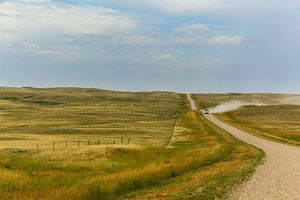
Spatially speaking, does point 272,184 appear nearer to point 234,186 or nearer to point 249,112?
point 234,186

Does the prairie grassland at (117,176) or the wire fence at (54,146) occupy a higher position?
the prairie grassland at (117,176)

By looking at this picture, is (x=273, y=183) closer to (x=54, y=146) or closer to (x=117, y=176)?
(x=117, y=176)

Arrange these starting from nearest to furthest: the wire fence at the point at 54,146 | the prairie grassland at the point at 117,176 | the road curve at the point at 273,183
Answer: the road curve at the point at 273,183 → the prairie grassland at the point at 117,176 → the wire fence at the point at 54,146

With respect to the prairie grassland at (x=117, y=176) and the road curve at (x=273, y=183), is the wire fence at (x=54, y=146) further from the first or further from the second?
the road curve at (x=273, y=183)

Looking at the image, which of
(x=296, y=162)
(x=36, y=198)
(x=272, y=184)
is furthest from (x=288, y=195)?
(x=296, y=162)

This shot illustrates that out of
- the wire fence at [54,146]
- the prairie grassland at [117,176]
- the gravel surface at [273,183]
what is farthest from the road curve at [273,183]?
the wire fence at [54,146]

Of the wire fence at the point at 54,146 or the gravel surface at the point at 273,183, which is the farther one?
the wire fence at the point at 54,146

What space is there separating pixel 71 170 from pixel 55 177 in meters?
5.47

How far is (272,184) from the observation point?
22.1 meters

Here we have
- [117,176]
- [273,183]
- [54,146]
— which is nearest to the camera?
[273,183]

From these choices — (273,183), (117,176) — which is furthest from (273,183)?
(117,176)

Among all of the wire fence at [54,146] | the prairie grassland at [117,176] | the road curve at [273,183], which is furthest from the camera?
the wire fence at [54,146]

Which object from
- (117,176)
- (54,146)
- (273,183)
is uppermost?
(273,183)

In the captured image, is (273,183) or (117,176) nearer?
(273,183)
